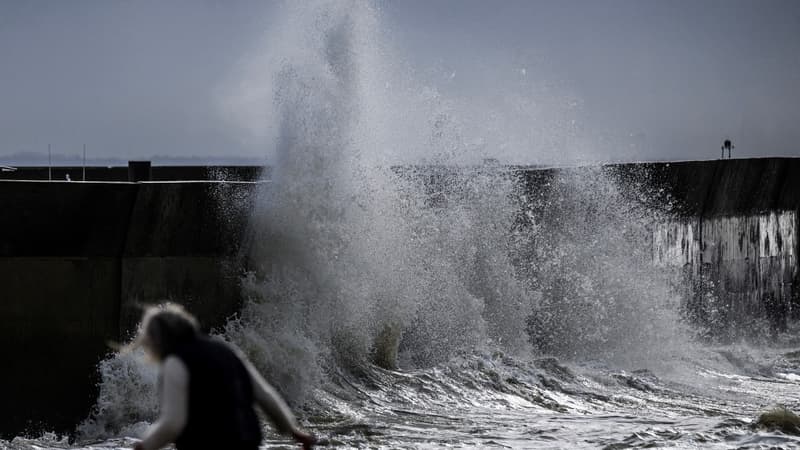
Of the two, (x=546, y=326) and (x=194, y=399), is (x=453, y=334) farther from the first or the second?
(x=194, y=399)

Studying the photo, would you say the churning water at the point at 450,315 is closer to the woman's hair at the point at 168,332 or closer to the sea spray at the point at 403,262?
the sea spray at the point at 403,262

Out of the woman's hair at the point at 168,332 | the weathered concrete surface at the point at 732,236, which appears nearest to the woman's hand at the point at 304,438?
the woman's hair at the point at 168,332

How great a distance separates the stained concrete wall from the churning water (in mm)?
307

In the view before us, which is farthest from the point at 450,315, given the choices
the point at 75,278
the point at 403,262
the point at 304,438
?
the point at 304,438

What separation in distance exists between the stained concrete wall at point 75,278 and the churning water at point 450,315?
0.31 meters

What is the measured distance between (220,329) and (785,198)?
36.9ft

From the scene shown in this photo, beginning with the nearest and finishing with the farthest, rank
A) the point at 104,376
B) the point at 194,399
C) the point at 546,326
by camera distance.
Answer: the point at 194,399, the point at 104,376, the point at 546,326

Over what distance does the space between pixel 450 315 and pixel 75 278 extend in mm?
4389

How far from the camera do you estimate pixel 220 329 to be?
10703mm

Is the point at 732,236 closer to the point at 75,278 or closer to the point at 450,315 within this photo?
the point at 450,315

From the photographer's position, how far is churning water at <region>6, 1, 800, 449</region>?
9516 millimetres

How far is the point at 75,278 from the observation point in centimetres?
977

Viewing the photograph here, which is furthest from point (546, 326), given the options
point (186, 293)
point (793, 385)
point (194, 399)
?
point (194, 399)

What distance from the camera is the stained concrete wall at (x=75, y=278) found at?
945 cm
